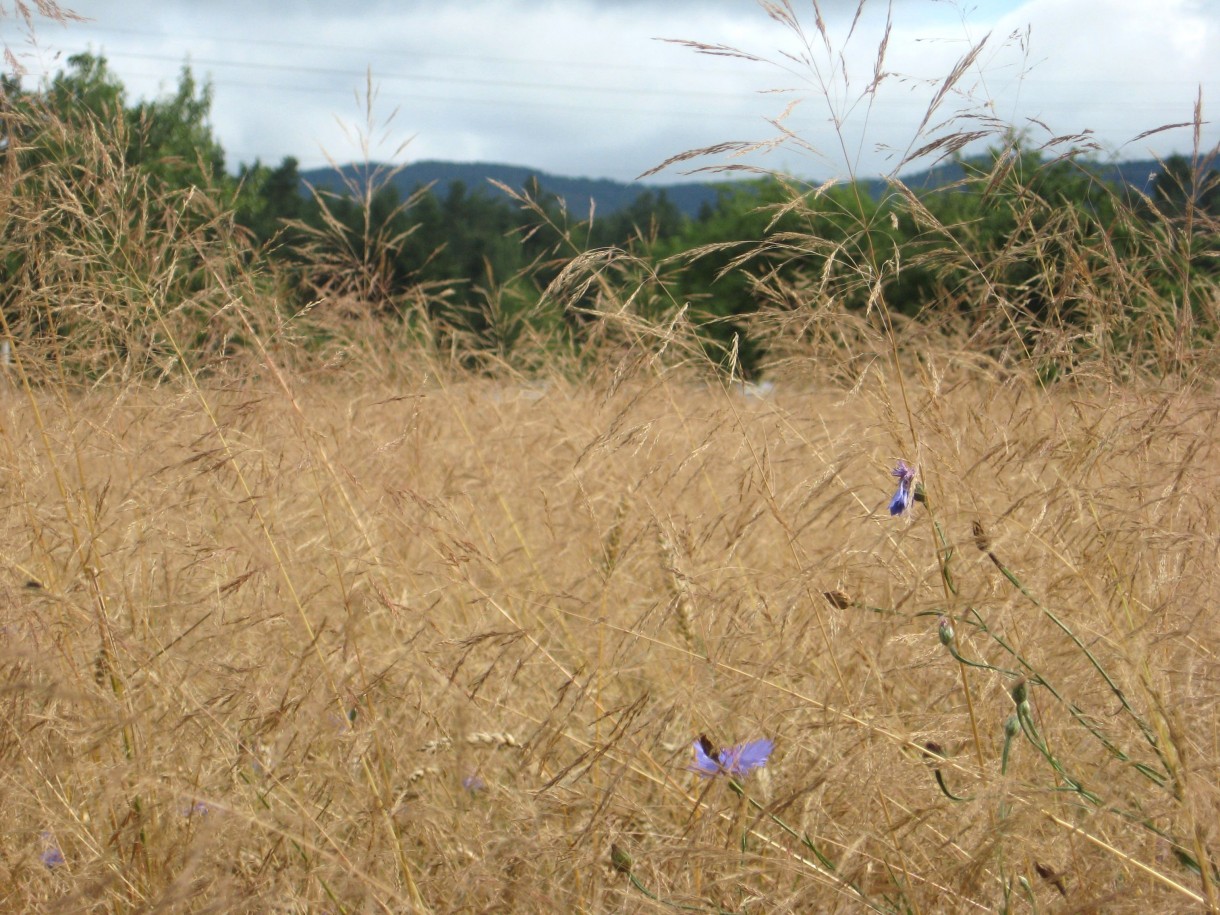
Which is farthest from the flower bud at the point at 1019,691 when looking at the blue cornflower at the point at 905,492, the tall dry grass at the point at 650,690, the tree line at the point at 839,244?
the tree line at the point at 839,244

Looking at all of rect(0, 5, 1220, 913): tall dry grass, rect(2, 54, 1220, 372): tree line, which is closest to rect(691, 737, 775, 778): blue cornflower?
rect(0, 5, 1220, 913): tall dry grass

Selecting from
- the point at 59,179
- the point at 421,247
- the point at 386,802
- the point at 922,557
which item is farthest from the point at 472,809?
the point at 421,247

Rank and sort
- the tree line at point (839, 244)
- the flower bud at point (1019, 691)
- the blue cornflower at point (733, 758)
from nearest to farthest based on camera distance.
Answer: the flower bud at point (1019, 691) < the blue cornflower at point (733, 758) < the tree line at point (839, 244)

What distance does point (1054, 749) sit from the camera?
4.09ft

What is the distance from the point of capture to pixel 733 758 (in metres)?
1.11

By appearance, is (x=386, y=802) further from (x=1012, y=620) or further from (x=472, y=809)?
(x=1012, y=620)

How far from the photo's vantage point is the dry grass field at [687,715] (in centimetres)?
104

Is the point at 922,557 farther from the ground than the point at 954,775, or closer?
farther from the ground

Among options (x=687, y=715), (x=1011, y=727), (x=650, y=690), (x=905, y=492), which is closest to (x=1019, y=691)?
(x=1011, y=727)

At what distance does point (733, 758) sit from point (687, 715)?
0.52m

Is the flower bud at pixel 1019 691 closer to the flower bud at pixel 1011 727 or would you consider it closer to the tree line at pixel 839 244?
the flower bud at pixel 1011 727

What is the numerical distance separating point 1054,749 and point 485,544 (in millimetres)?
1057

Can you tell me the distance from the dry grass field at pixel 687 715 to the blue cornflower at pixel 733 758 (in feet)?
0.12

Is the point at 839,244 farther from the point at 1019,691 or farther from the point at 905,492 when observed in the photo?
the point at 1019,691
